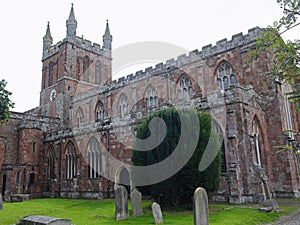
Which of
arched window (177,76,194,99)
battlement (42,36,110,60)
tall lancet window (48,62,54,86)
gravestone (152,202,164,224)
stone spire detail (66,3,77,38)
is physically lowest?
gravestone (152,202,164,224)

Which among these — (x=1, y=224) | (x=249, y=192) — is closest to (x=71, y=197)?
(x=1, y=224)

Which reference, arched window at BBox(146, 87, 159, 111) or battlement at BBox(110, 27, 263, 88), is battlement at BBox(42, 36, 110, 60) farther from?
arched window at BBox(146, 87, 159, 111)

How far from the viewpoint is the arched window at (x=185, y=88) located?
86.1 feet

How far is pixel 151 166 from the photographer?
47.1ft

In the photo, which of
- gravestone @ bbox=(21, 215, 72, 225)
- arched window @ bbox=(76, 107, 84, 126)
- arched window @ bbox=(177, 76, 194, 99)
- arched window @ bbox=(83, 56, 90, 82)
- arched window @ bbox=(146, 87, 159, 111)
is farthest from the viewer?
arched window @ bbox=(83, 56, 90, 82)

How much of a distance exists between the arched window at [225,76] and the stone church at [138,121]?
8cm

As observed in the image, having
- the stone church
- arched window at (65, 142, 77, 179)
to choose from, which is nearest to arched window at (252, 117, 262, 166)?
the stone church

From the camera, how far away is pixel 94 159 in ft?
81.8

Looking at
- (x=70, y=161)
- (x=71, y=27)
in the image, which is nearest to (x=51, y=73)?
(x=71, y=27)

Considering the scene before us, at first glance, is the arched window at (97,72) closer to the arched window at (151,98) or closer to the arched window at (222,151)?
the arched window at (151,98)

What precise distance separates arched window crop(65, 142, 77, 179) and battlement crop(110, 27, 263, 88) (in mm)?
9393

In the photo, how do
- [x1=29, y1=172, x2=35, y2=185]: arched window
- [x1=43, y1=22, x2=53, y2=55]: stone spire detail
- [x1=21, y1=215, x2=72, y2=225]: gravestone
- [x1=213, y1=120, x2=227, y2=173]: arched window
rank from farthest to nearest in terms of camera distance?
[x1=43, y1=22, x2=53, y2=55]: stone spire detail
[x1=29, y1=172, x2=35, y2=185]: arched window
[x1=213, y1=120, x2=227, y2=173]: arched window
[x1=21, y1=215, x2=72, y2=225]: gravestone

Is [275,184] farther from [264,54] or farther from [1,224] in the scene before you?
[1,224]

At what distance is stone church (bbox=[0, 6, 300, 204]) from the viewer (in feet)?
57.0
